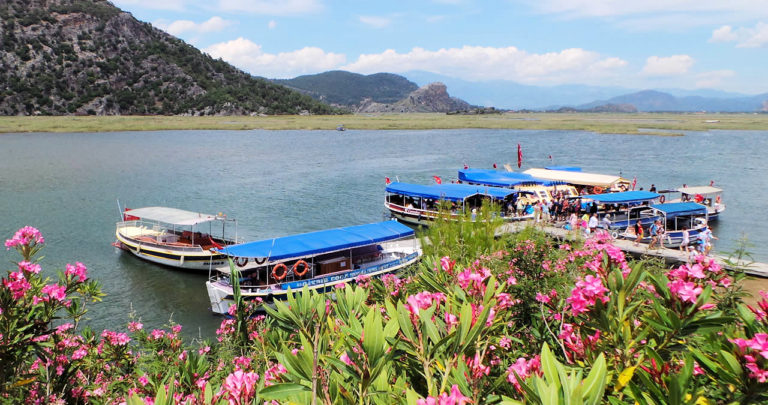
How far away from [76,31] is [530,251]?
5975 inches

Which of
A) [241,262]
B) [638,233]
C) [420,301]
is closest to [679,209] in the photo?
[638,233]

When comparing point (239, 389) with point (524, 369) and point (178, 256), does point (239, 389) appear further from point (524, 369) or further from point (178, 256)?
point (178, 256)

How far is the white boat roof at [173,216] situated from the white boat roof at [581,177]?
2308cm

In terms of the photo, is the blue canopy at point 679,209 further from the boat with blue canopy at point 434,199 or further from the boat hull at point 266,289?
the boat hull at point 266,289

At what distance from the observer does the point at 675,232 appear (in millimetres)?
23141

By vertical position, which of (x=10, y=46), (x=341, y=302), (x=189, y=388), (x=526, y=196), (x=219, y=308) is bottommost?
(x=219, y=308)

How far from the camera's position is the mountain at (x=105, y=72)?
11175 cm

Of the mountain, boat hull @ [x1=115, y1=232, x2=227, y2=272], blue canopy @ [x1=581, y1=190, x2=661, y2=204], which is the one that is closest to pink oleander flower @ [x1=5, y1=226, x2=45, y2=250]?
boat hull @ [x1=115, y1=232, x2=227, y2=272]

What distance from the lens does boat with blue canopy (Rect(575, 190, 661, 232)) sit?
2559cm

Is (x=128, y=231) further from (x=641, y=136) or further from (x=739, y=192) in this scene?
(x=641, y=136)

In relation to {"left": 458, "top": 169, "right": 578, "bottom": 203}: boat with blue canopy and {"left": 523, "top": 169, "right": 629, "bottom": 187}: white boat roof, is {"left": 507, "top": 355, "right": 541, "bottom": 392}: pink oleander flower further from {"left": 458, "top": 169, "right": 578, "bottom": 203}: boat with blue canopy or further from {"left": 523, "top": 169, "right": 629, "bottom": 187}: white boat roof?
{"left": 523, "top": 169, "right": 629, "bottom": 187}: white boat roof

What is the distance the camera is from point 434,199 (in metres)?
29.5

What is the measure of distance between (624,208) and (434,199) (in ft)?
33.9

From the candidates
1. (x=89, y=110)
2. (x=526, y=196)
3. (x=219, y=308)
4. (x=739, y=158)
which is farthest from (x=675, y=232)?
(x=89, y=110)
